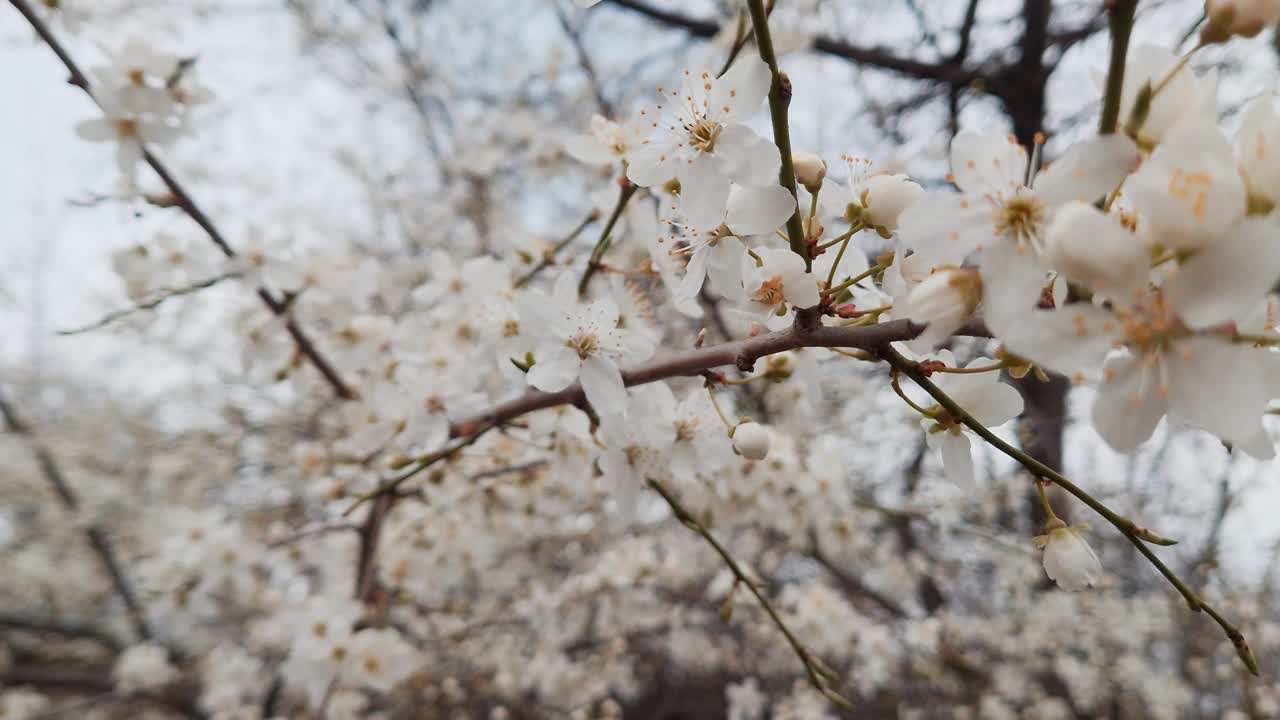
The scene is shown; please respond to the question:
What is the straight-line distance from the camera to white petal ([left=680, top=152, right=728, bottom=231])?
69 cm

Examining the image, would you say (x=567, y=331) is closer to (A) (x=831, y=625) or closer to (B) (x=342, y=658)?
(B) (x=342, y=658)

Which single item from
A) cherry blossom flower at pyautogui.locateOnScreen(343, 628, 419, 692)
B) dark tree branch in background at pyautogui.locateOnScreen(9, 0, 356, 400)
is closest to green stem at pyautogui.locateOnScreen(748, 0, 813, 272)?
dark tree branch in background at pyautogui.locateOnScreen(9, 0, 356, 400)

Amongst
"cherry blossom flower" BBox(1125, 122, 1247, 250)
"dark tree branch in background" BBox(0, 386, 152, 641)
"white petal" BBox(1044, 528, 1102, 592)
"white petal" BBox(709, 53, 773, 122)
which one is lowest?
"white petal" BBox(1044, 528, 1102, 592)

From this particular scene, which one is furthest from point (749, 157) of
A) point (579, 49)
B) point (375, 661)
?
point (579, 49)

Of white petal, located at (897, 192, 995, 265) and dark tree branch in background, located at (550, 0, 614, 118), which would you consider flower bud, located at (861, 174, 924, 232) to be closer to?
white petal, located at (897, 192, 995, 265)

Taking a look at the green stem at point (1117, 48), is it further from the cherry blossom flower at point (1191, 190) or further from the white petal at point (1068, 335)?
the white petal at point (1068, 335)

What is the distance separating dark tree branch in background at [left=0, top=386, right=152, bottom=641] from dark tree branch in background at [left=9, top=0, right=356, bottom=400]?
321cm

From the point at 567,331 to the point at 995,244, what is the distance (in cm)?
56

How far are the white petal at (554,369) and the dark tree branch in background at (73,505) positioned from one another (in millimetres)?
4331

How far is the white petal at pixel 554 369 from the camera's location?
2.84 ft

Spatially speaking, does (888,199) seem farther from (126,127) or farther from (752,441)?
(126,127)

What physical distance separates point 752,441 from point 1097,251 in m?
0.49

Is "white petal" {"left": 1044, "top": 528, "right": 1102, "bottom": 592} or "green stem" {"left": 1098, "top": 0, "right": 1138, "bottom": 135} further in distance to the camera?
"white petal" {"left": 1044, "top": 528, "right": 1102, "bottom": 592}

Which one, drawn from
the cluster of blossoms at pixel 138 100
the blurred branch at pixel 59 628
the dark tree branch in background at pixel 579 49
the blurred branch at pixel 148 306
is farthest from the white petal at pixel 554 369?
the blurred branch at pixel 59 628
